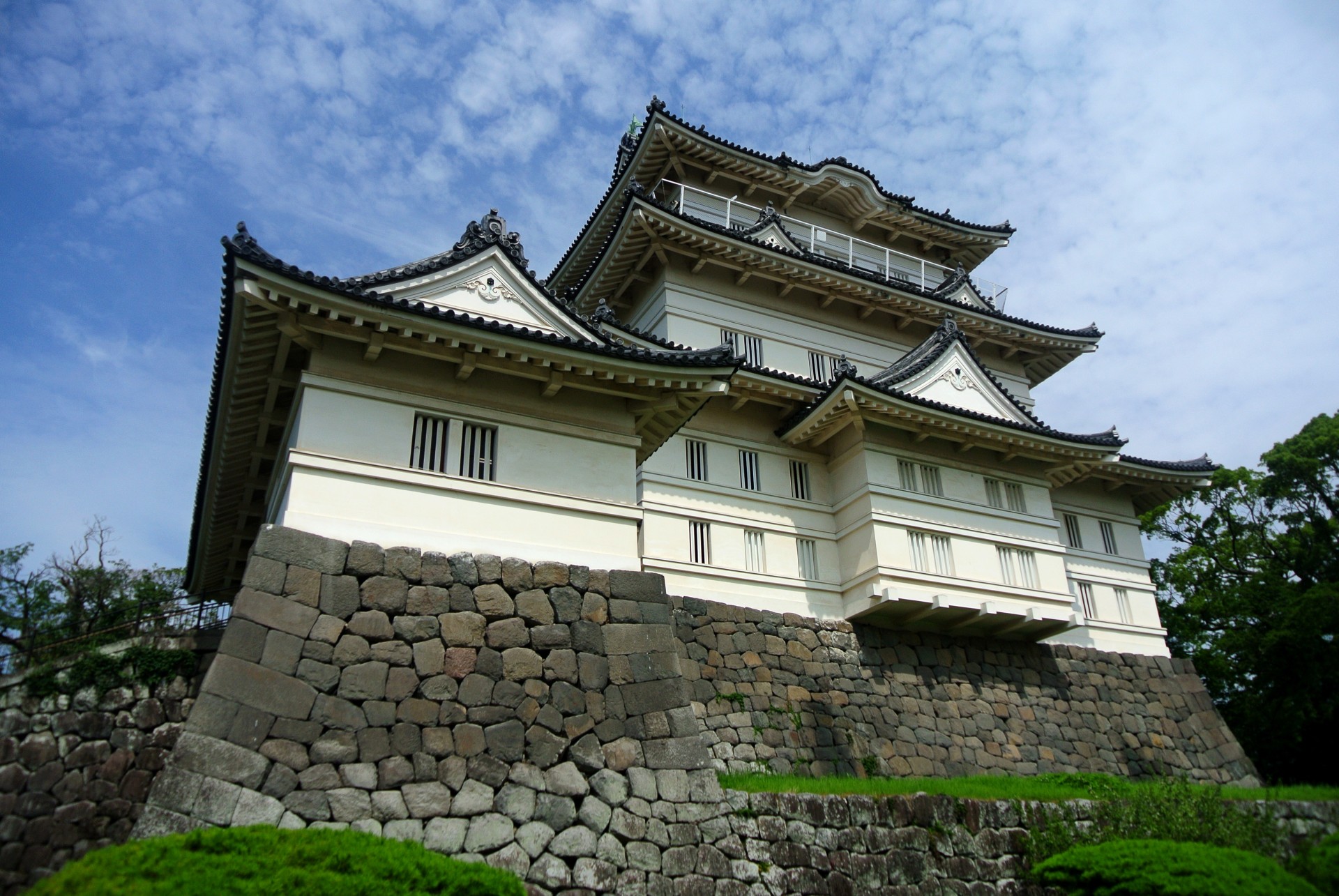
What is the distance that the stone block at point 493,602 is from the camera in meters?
12.0

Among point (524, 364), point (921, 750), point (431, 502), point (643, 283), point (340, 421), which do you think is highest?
point (643, 283)

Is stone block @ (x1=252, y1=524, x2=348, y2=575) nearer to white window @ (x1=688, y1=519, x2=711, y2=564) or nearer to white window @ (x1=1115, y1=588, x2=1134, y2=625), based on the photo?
white window @ (x1=688, y1=519, x2=711, y2=564)

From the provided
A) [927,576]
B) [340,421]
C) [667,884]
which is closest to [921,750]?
[927,576]

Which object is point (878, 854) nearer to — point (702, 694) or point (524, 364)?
point (702, 694)

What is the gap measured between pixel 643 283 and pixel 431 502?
12.1 meters

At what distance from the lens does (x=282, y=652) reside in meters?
10.6

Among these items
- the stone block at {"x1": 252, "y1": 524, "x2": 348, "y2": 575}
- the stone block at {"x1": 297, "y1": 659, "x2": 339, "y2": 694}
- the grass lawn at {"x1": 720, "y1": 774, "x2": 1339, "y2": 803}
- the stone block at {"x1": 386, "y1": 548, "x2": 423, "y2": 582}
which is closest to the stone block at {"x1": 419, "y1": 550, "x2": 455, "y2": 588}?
the stone block at {"x1": 386, "y1": 548, "x2": 423, "y2": 582}

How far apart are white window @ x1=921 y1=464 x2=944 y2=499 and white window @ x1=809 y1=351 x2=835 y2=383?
163 inches

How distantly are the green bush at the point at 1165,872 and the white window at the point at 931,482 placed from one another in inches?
346

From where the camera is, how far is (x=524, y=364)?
13.5m

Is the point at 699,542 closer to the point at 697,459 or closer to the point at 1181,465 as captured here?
the point at 697,459

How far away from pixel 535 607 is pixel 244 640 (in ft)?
11.3

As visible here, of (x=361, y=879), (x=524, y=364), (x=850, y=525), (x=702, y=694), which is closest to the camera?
(x=361, y=879)

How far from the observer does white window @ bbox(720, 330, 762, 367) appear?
22.5m
